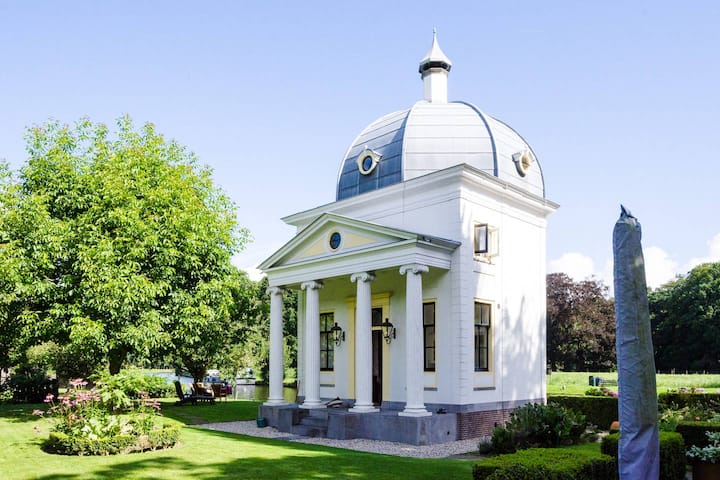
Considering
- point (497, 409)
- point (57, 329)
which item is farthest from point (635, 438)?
point (57, 329)

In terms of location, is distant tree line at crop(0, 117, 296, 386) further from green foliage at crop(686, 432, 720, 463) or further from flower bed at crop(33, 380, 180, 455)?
green foliage at crop(686, 432, 720, 463)

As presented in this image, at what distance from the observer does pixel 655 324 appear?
202ft

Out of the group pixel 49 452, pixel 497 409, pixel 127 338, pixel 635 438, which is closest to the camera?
pixel 635 438

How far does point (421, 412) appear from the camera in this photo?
53.8 ft

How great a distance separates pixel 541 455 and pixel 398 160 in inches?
521

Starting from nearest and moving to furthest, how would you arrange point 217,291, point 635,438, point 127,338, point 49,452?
point 635,438 < point 49,452 < point 127,338 < point 217,291

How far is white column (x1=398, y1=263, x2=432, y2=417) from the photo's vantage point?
1653cm

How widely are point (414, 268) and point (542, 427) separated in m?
5.15

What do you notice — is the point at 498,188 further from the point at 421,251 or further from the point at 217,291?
the point at 217,291

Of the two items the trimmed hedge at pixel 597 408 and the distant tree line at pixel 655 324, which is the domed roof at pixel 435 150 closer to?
the trimmed hedge at pixel 597 408

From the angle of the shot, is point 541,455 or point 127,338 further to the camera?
point 127,338

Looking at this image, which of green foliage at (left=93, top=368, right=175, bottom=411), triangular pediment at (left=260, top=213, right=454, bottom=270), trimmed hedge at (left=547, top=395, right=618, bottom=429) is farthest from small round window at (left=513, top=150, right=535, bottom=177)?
green foliage at (left=93, top=368, right=175, bottom=411)

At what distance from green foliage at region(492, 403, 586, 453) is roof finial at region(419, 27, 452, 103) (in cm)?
1322

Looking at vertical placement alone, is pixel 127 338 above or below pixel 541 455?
above
